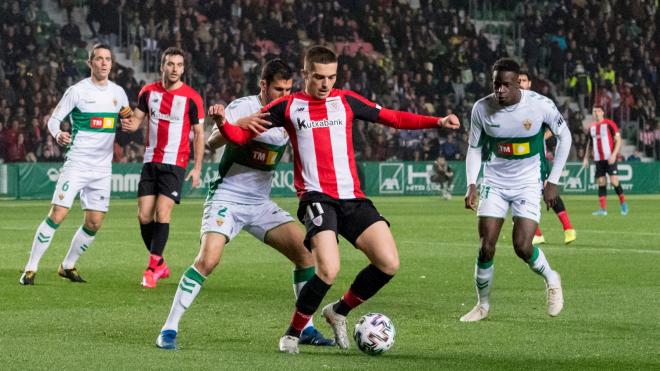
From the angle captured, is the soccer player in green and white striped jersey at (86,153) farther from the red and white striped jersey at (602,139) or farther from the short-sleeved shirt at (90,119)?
the red and white striped jersey at (602,139)

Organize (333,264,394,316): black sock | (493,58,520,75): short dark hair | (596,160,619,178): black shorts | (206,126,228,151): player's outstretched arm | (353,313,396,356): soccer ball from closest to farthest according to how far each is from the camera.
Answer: (353,313,396,356): soccer ball → (333,264,394,316): black sock → (206,126,228,151): player's outstretched arm → (493,58,520,75): short dark hair → (596,160,619,178): black shorts

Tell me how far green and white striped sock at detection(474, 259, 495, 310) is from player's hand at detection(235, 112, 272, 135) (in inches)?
110

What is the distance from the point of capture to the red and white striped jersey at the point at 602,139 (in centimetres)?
2766

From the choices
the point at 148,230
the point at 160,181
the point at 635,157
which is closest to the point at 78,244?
the point at 148,230

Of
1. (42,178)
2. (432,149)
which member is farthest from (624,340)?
(432,149)

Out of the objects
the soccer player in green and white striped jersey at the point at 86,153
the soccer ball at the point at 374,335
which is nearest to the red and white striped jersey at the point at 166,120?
the soccer player in green and white striped jersey at the point at 86,153

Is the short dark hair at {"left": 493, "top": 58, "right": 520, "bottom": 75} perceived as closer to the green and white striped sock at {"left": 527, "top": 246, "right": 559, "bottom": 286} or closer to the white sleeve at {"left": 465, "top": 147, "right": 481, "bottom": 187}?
the white sleeve at {"left": 465, "top": 147, "right": 481, "bottom": 187}

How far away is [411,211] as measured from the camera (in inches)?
1120

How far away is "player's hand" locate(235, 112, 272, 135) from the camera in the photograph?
27.2 feet

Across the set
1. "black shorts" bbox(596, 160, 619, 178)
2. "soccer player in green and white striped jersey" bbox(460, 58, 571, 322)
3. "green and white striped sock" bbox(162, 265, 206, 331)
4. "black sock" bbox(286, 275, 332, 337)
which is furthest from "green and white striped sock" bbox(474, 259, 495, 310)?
"black shorts" bbox(596, 160, 619, 178)

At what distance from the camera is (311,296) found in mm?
8234

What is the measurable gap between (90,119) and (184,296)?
5154 mm

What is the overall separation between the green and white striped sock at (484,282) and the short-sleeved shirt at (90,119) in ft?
15.4

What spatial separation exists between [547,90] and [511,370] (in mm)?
35637
